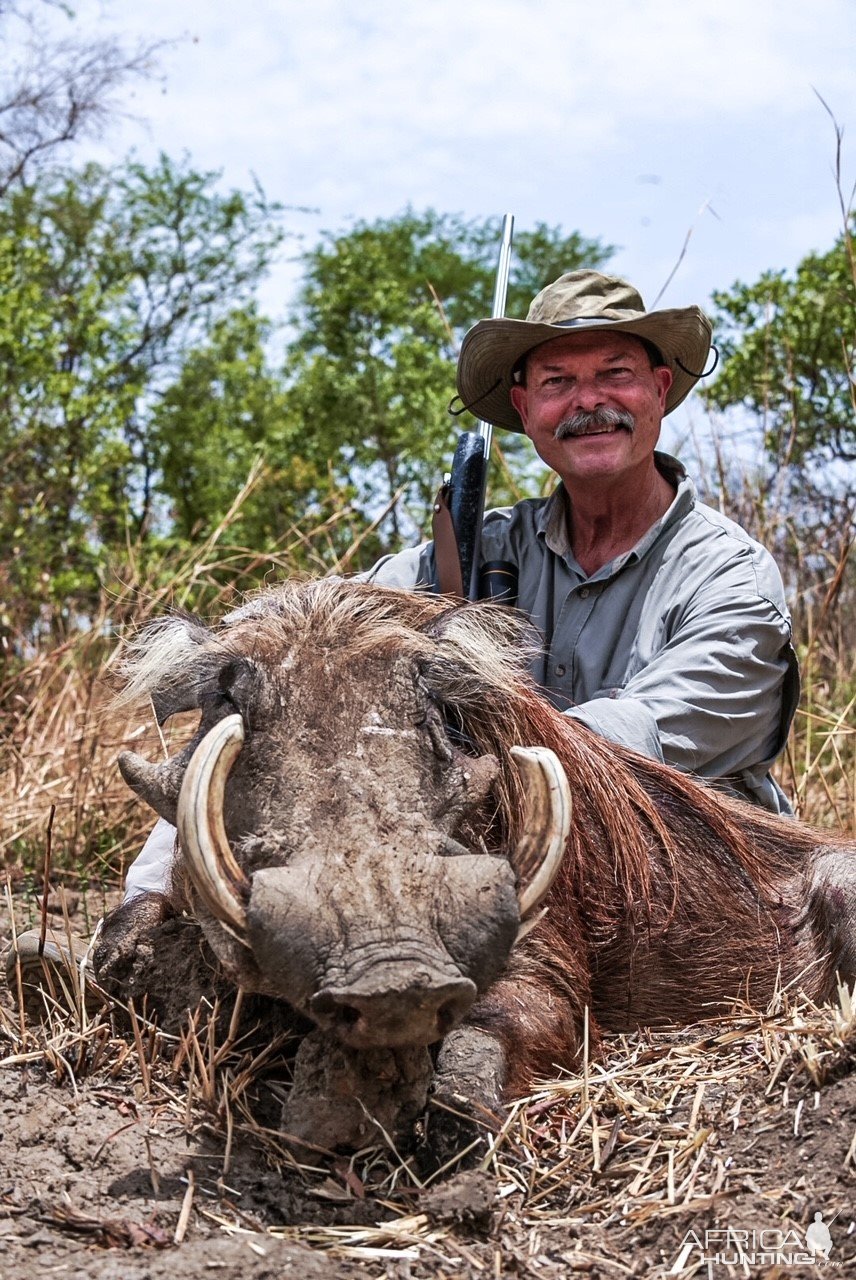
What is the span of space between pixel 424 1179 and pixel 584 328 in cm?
266

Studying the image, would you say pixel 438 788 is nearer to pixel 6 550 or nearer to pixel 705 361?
pixel 705 361

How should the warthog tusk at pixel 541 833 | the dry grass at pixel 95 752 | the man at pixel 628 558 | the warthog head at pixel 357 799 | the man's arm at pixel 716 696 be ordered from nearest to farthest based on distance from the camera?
the warthog head at pixel 357 799, the warthog tusk at pixel 541 833, the man's arm at pixel 716 696, the man at pixel 628 558, the dry grass at pixel 95 752

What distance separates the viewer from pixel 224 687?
267 centimetres

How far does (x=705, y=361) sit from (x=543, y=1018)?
2518 millimetres

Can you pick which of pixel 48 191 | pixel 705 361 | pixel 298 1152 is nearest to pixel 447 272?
pixel 48 191

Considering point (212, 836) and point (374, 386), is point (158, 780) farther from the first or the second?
point (374, 386)

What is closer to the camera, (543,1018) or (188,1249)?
(188,1249)

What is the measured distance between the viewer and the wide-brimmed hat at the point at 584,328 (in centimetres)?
409

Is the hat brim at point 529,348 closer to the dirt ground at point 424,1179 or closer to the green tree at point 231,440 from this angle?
the dirt ground at point 424,1179

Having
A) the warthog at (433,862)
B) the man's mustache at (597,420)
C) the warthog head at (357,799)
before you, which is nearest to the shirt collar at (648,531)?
the man's mustache at (597,420)

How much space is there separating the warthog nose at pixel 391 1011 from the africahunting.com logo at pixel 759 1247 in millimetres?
491

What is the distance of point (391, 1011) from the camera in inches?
76.4

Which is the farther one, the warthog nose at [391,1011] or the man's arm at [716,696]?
the man's arm at [716,696]

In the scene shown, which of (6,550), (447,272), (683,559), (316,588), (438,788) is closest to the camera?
(438,788)
